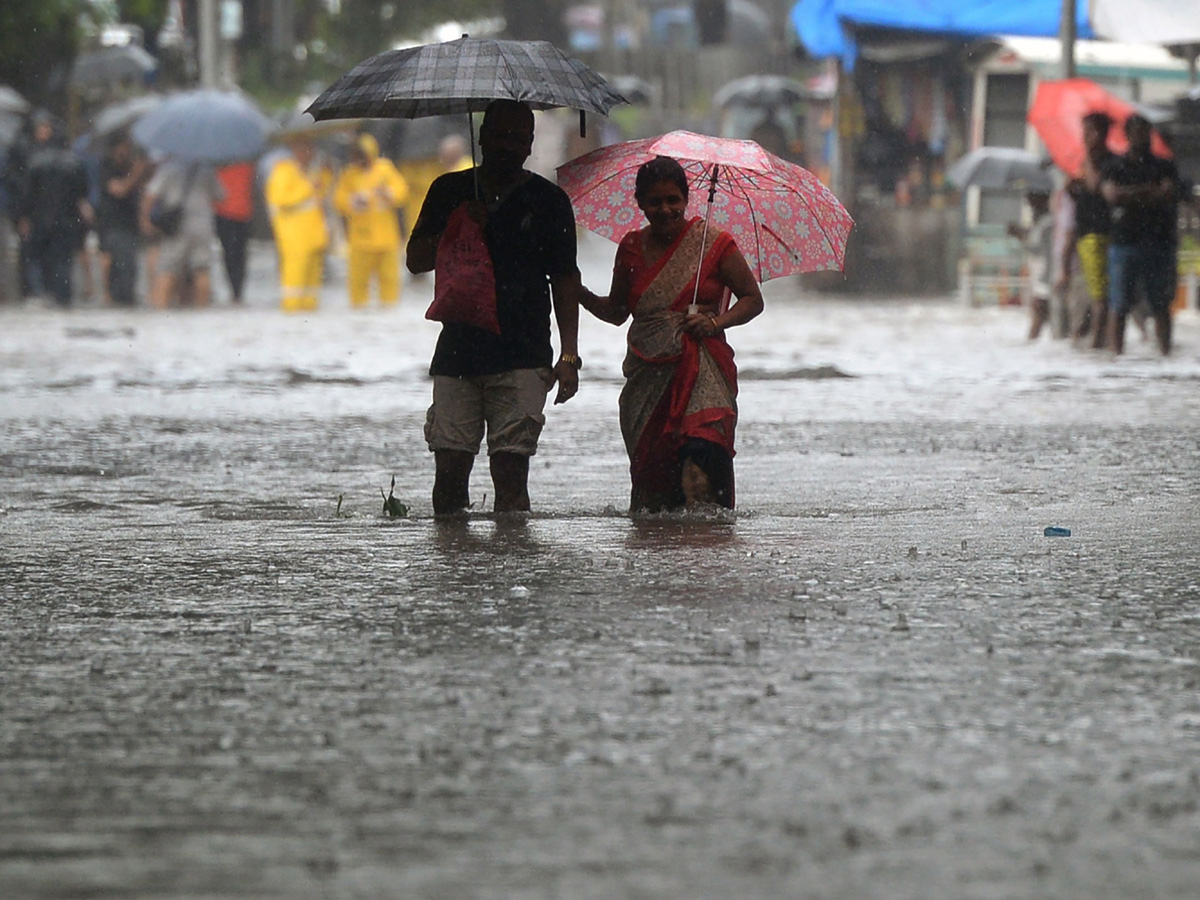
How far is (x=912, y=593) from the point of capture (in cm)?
641

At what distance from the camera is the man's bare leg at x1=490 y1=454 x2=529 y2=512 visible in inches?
305

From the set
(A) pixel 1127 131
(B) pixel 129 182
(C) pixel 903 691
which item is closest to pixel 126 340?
(B) pixel 129 182

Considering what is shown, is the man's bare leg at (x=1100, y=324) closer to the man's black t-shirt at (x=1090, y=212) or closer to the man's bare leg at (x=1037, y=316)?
the man's black t-shirt at (x=1090, y=212)

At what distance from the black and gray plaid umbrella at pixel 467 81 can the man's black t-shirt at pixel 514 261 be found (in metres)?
0.30

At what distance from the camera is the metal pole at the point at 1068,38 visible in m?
20.1

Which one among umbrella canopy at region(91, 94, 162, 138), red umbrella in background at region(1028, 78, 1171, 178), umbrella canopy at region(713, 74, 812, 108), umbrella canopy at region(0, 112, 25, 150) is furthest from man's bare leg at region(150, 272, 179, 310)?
umbrella canopy at region(713, 74, 812, 108)

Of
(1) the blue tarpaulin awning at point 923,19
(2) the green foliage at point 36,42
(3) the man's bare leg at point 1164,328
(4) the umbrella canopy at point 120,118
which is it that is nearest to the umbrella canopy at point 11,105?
(4) the umbrella canopy at point 120,118

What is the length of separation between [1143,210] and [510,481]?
938cm

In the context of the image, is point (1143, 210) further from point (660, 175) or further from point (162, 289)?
point (162, 289)

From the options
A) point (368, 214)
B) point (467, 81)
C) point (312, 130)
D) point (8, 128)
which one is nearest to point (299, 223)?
point (368, 214)

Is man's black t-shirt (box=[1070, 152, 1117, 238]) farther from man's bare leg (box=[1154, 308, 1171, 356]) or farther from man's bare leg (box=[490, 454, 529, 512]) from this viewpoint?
man's bare leg (box=[490, 454, 529, 512])

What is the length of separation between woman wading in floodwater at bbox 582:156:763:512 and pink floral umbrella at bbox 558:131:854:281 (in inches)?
10.6

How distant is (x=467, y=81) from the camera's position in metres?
7.29

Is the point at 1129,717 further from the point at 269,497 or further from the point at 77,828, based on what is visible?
the point at 269,497
